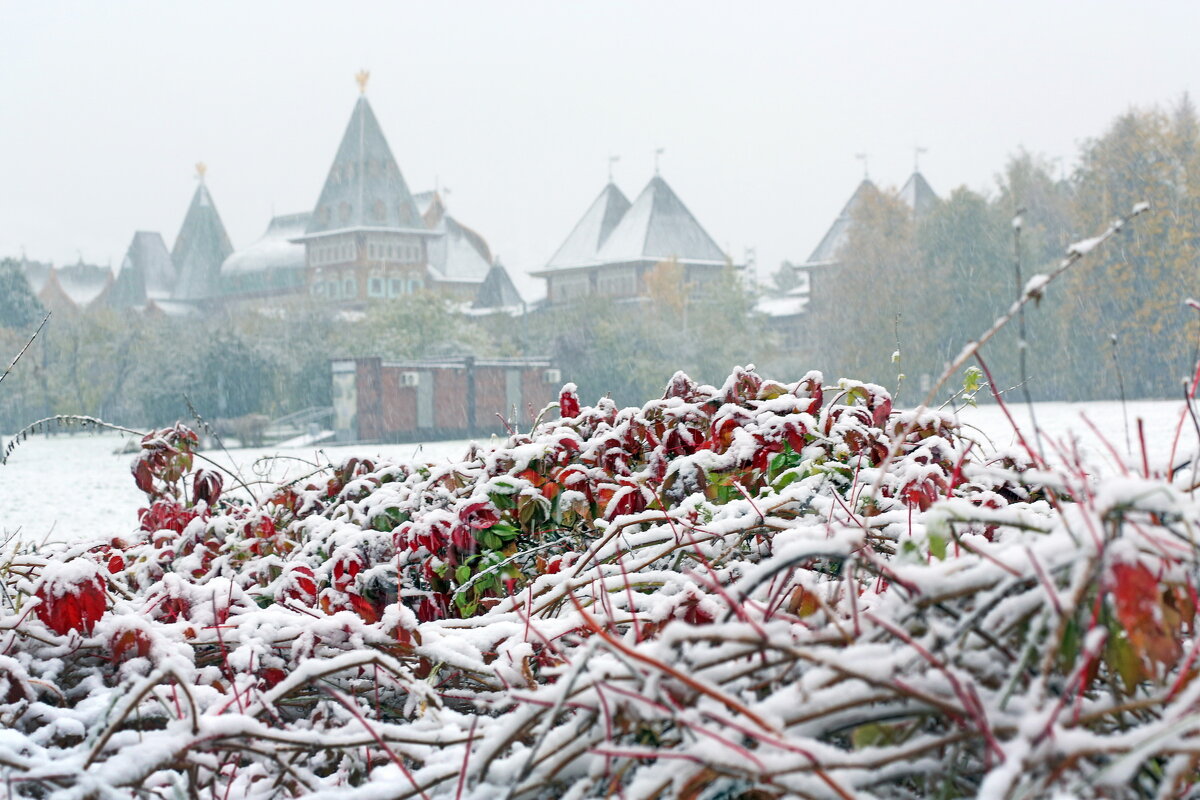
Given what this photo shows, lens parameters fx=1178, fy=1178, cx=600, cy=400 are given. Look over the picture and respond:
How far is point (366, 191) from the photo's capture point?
71.6m

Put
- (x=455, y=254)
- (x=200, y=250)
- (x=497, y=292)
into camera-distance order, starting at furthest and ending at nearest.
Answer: (x=200, y=250), (x=455, y=254), (x=497, y=292)

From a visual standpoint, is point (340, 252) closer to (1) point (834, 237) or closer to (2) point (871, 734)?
(1) point (834, 237)

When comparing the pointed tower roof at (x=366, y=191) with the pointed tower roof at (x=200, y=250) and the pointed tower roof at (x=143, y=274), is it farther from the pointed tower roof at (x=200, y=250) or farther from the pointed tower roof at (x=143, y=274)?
the pointed tower roof at (x=143, y=274)

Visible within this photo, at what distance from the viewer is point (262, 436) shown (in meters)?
33.0

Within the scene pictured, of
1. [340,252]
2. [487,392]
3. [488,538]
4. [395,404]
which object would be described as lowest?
[395,404]

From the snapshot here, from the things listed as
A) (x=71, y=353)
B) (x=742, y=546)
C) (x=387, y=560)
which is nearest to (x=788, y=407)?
(x=742, y=546)

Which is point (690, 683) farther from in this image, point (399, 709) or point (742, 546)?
point (742, 546)

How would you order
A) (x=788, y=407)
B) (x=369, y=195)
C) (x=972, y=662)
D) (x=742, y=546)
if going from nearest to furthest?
(x=972, y=662)
(x=742, y=546)
(x=788, y=407)
(x=369, y=195)

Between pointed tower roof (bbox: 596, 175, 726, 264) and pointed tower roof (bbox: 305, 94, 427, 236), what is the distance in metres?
14.8

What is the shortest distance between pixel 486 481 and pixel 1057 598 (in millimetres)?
2098

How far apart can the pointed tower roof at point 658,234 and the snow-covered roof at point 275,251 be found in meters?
23.7

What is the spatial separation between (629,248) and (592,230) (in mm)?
4367

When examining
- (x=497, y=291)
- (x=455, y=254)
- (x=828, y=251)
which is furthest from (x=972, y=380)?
(x=455, y=254)

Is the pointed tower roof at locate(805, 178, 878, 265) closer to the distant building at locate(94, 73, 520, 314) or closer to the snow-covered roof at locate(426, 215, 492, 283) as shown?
the distant building at locate(94, 73, 520, 314)
